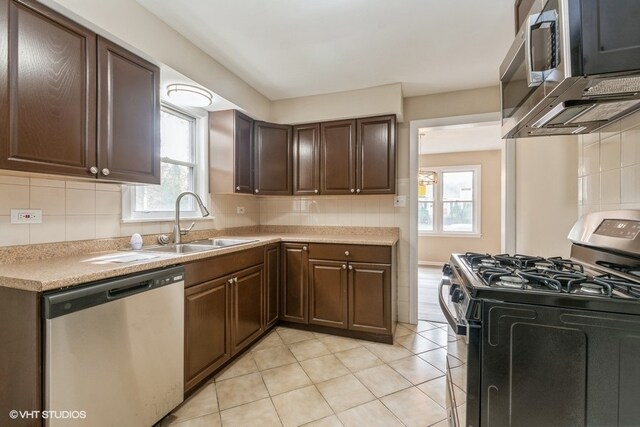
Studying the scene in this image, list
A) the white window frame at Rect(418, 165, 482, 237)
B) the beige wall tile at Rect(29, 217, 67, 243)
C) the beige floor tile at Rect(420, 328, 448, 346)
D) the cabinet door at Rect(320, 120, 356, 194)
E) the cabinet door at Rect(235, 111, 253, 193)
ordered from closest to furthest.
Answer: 1. the beige wall tile at Rect(29, 217, 67, 243)
2. the beige floor tile at Rect(420, 328, 448, 346)
3. the cabinet door at Rect(235, 111, 253, 193)
4. the cabinet door at Rect(320, 120, 356, 194)
5. the white window frame at Rect(418, 165, 482, 237)

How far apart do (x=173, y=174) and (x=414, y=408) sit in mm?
2513

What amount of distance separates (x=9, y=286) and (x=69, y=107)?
87 cm

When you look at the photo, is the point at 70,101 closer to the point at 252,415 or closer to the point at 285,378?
the point at 252,415

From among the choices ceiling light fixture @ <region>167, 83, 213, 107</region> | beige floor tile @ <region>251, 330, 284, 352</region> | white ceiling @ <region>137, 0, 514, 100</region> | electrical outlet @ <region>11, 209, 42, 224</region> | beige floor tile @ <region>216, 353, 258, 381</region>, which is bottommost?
beige floor tile @ <region>251, 330, 284, 352</region>

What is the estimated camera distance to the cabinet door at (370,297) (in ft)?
8.31

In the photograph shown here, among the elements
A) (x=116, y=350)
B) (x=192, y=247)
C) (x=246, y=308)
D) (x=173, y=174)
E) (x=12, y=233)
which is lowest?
(x=246, y=308)

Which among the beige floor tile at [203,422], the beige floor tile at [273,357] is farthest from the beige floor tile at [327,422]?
the beige floor tile at [273,357]

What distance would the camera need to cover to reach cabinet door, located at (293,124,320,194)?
3.07 m

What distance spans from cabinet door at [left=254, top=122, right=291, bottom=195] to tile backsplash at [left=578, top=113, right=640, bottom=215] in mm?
2425

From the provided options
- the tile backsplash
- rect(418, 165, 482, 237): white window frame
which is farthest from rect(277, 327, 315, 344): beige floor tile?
rect(418, 165, 482, 237): white window frame

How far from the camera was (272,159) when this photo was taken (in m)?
3.11

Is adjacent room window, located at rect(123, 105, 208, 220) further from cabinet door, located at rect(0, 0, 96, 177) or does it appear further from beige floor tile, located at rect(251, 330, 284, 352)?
beige floor tile, located at rect(251, 330, 284, 352)

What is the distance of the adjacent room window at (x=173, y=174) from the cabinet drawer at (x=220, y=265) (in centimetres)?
66

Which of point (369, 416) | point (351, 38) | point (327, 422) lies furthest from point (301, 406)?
point (351, 38)
